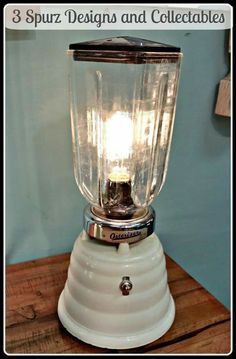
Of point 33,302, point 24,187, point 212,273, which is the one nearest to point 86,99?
point 24,187

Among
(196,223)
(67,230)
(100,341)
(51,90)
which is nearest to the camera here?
(100,341)

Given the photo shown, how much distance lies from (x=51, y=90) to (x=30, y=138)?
95 millimetres

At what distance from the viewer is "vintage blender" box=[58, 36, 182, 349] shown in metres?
0.53

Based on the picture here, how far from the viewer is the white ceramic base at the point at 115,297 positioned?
0.53 metres

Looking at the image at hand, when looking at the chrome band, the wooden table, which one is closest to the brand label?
the chrome band

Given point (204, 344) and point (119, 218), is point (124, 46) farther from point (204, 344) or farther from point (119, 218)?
point (204, 344)

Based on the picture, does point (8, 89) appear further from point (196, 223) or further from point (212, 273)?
point (212, 273)

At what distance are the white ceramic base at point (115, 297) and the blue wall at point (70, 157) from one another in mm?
190

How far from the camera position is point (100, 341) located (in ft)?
1.75

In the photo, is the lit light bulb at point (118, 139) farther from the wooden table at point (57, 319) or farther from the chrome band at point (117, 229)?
the wooden table at point (57, 319)

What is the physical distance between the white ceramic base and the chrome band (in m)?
0.02

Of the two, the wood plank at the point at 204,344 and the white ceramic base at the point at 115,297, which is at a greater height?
the white ceramic base at the point at 115,297

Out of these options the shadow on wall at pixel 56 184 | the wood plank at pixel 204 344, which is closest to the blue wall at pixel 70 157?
the shadow on wall at pixel 56 184

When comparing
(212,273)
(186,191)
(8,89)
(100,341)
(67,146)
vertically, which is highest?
(8,89)
